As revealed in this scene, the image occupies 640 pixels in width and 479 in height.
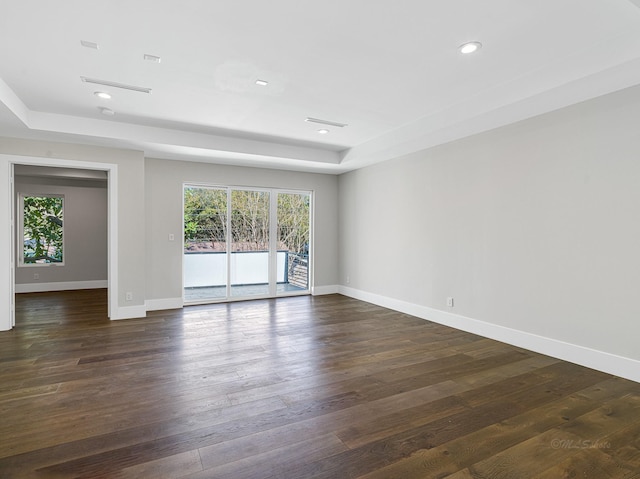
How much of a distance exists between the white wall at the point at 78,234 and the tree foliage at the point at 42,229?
152 millimetres

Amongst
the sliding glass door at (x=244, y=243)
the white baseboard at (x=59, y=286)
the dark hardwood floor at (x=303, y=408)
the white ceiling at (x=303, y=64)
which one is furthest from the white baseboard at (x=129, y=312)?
the white baseboard at (x=59, y=286)

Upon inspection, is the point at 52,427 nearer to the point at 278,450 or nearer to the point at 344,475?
the point at 278,450

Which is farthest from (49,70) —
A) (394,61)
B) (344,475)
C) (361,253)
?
(361,253)

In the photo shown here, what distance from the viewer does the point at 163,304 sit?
5926mm

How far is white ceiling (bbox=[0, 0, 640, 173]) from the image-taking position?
2.37m

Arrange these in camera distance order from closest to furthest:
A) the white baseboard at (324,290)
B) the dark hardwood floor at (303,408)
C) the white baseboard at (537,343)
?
the dark hardwood floor at (303,408), the white baseboard at (537,343), the white baseboard at (324,290)

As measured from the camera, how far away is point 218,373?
3232 mm

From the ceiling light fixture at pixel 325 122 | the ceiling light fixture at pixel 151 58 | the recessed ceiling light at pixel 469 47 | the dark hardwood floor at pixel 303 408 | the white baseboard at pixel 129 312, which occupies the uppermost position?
the ceiling light fixture at pixel 325 122

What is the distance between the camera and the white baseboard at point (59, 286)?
7511mm

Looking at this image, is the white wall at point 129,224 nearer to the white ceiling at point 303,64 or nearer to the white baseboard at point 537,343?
the white ceiling at point 303,64

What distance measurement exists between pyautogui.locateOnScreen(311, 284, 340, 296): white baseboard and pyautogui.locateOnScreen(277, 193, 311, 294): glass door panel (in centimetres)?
20

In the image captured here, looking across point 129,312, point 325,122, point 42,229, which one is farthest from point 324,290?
point 42,229

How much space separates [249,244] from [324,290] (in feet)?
6.23

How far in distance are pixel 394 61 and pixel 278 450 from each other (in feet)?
10.2
